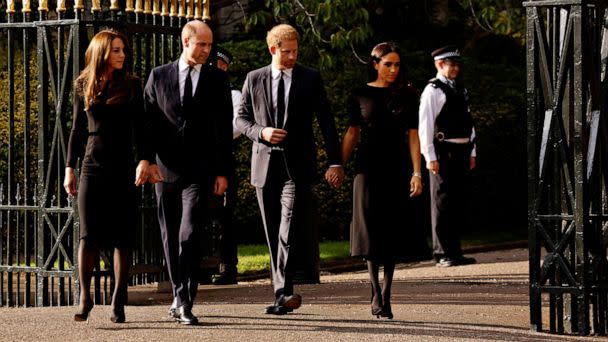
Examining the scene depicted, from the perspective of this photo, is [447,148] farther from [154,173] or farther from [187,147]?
[154,173]

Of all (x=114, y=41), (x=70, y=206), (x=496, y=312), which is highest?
(x=114, y=41)

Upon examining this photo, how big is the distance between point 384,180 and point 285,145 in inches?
27.7

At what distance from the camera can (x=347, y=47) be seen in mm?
19844

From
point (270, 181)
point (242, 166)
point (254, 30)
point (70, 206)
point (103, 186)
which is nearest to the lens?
point (103, 186)

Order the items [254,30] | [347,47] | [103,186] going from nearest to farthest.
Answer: [103,186]
[347,47]
[254,30]

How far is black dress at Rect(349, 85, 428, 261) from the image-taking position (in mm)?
11180

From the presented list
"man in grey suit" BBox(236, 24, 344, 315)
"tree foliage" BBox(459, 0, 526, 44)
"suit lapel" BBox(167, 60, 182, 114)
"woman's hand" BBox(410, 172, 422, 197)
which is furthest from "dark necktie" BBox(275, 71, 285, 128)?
"tree foliage" BBox(459, 0, 526, 44)

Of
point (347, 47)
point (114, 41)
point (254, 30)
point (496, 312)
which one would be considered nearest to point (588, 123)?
point (496, 312)

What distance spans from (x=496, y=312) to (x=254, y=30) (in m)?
10.3

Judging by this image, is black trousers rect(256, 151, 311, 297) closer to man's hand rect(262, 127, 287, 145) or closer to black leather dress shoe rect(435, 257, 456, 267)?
man's hand rect(262, 127, 287, 145)

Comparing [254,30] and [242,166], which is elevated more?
[254,30]

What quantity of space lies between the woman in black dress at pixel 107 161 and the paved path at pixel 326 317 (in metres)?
0.42

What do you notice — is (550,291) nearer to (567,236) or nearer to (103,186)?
(567,236)

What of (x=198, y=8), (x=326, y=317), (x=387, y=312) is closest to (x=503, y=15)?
(x=198, y=8)
